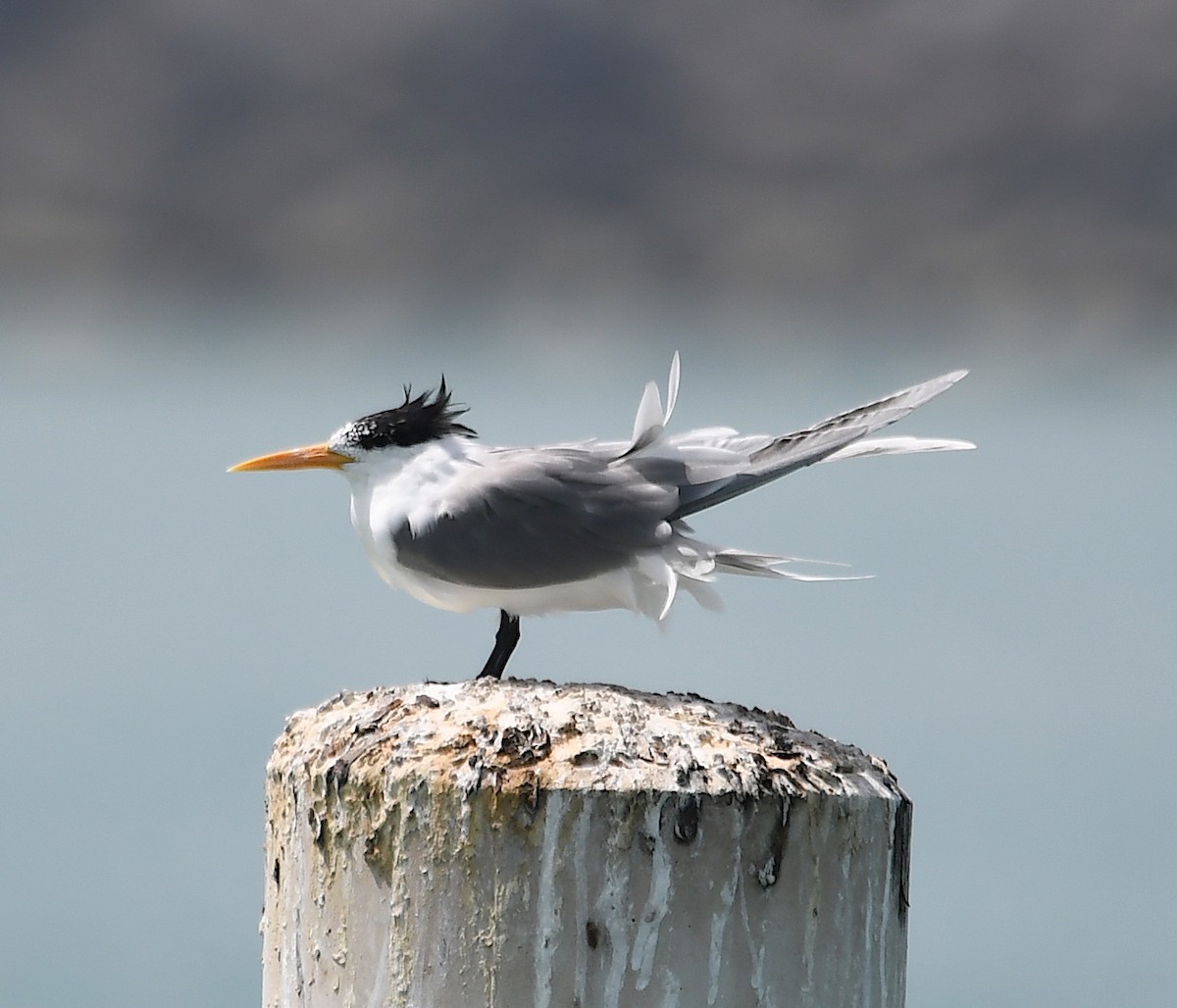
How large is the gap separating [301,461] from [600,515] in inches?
39.9

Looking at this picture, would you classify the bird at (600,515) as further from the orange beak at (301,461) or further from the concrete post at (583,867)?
the concrete post at (583,867)

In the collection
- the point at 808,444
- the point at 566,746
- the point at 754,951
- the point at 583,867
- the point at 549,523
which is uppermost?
the point at 808,444

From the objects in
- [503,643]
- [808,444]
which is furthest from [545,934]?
[808,444]

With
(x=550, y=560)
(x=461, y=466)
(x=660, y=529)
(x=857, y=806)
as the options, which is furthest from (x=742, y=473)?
(x=857, y=806)

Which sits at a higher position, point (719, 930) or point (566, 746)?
point (566, 746)

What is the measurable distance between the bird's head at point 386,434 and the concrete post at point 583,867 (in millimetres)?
1534

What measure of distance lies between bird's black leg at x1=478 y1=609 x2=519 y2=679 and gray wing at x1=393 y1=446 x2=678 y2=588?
20 cm

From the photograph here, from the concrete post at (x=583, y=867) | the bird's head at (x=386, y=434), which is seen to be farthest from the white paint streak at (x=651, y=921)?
the bird's head at (x=386, y=434)

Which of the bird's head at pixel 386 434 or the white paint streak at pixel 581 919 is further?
the bird's head at pixel 386 434

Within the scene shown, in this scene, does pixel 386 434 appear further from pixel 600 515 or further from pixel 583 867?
pixel 583 867

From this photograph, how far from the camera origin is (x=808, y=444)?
137 inches

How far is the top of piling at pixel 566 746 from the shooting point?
2.20 m

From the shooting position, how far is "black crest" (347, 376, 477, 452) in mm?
3875

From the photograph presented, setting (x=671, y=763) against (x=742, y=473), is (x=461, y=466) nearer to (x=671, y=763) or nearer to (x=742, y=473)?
(x=742, y=473)
